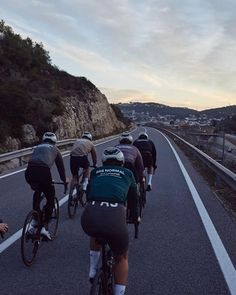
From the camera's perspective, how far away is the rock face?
39844 mm

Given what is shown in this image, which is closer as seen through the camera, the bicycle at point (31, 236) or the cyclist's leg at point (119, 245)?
the cyclist's leg at point (119, 245)

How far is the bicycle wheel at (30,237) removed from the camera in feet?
22.4

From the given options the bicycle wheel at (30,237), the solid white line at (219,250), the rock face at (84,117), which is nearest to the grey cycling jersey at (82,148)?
the solid white line at (219,250)

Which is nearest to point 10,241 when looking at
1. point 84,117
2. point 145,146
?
point 145,146

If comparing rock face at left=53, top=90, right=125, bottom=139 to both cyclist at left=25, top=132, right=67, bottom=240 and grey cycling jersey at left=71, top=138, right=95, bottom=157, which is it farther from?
cyclist at left=25, top=132, right=67, bottom=240

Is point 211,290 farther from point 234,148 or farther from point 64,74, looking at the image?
point 64,74

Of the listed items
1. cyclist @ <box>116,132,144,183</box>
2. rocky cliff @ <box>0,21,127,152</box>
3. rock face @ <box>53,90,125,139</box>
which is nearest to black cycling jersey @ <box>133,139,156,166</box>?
cyclist @ <box>116,132,144,183</box>

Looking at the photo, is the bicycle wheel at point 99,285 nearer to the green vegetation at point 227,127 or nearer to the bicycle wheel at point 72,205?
the bicycle wheel at point 72,205

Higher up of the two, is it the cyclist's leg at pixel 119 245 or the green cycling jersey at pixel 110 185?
the green cycling jersey at pixel 110 185

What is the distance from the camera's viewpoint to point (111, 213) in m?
4.55

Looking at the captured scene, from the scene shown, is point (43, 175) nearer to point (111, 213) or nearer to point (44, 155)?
point (44, 155)

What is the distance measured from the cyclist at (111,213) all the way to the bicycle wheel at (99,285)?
0.16m

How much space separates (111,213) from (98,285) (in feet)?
2.06

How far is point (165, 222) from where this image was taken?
31.8 ft
